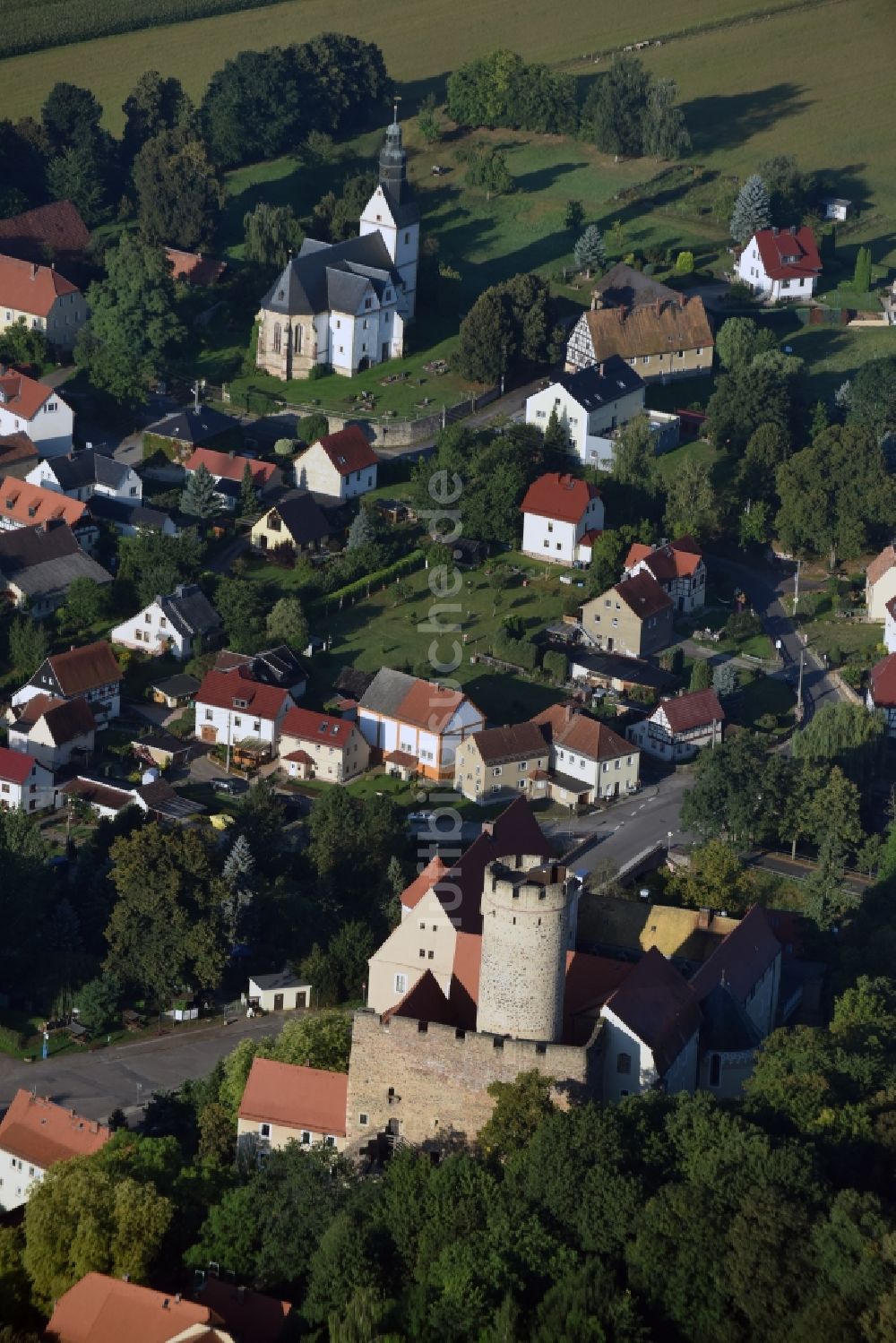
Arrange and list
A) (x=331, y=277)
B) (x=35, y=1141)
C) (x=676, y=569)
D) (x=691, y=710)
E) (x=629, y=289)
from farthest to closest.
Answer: (x=629, y=289) < (x=331, y=277) < (x=676, y=569) < (x=691, y=710) < (x=35, y=1141)

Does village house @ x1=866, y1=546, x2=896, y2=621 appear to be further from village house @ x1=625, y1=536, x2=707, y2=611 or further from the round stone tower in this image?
the round stone tower

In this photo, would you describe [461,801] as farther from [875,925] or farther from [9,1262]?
[9,1262]

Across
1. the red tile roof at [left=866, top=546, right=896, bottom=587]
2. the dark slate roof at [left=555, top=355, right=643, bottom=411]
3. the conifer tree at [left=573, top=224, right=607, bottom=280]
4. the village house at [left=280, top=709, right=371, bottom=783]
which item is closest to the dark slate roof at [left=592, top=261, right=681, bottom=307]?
the conifer tree at [left=573, top=224, right=607, bottom=280]

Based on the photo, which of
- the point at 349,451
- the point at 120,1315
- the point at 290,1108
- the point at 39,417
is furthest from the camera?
the point at 39,417

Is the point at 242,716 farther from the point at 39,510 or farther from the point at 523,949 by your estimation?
the point at 523,949

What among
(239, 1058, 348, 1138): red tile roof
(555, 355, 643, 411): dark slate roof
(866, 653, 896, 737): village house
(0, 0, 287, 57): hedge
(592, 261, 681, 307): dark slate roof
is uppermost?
(0, 0, 287, 57): hedge

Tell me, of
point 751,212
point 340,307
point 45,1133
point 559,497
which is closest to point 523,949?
point 45,1133
